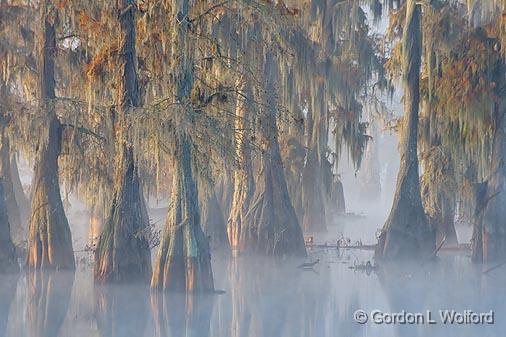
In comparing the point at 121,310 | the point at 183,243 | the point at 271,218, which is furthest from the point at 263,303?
the point at 271,218

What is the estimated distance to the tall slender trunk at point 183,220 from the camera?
51.1ft

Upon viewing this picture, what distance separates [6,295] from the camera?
53.5ft

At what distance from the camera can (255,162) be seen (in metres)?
26.6

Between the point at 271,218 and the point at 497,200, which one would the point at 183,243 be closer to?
the point at 271,218

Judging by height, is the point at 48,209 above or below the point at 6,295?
above

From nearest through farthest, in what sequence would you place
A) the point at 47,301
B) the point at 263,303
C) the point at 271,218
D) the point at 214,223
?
the point at 263,303 → the point at 47,301 → the point at 271,218 → the point at 214,223

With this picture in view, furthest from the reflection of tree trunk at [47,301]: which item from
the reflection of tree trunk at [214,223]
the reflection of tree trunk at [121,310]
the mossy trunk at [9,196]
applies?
the reflection of tree trunk at [214,223]

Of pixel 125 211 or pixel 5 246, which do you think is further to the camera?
pixel 5 246

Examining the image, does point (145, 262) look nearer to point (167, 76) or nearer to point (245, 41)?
point (167, 76)

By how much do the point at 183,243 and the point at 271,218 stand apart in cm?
711

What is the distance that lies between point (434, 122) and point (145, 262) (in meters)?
8.98

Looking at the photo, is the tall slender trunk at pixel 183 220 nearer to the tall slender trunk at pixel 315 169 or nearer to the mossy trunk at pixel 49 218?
the mossy trunk at pixel 49 218

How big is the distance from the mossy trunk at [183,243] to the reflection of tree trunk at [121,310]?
2.09 ft

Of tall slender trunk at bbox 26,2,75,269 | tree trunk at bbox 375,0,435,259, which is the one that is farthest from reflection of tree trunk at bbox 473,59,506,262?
tall slender trunk at bbox 26,2,75,269
